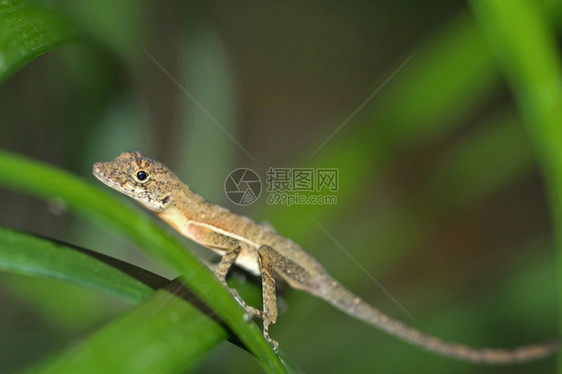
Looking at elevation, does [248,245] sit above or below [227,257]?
above

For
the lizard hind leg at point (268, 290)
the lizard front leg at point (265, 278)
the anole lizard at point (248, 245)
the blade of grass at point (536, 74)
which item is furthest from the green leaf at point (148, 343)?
the blade of grass at point (536, 74)

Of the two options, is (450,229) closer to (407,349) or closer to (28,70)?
(407,349)

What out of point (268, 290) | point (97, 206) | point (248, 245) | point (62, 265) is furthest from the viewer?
point (248, 245)

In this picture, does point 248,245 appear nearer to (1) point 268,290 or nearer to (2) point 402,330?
(1) point 268,290

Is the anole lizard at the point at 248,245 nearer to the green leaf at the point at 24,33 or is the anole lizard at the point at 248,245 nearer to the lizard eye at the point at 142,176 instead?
the lizard eye at the point at 142,176
